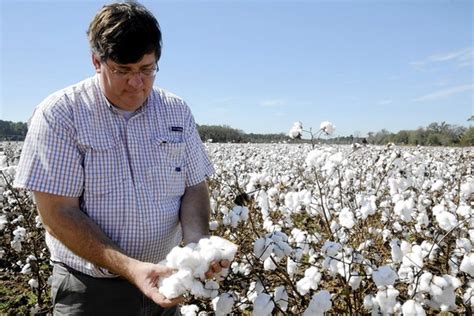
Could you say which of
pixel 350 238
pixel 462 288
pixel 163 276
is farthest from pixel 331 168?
pixel 163 276

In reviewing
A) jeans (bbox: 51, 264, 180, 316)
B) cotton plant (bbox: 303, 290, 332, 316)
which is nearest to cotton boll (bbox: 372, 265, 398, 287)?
cotton plant (bbox: 303, 290, 332, 316)

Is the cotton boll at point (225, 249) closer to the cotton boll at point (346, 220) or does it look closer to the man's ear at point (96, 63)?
the man's ear at point (96, 63)

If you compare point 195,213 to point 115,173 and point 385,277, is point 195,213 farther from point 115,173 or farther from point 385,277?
point 385,277

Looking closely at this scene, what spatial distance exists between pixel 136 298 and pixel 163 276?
692 millimetres

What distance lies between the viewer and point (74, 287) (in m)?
2.12

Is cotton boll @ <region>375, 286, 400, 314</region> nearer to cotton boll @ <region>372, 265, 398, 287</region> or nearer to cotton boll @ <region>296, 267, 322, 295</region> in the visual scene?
cotton boll @ <region>372, 265, 398, 287</region>

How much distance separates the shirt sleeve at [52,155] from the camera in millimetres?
1880

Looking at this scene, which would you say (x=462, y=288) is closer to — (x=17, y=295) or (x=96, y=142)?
(x=96, y=142)

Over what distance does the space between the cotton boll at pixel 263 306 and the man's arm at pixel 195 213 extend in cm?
38

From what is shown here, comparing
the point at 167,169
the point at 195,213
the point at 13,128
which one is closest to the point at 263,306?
the point at 195,213

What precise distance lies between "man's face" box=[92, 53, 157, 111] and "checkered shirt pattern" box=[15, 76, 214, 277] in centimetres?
9

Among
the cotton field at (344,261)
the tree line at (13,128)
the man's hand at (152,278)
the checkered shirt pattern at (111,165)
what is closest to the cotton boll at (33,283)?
the cotton field at (344,261)

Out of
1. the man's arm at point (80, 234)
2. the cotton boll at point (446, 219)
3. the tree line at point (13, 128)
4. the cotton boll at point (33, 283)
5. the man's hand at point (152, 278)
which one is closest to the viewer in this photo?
the man's hand at point (152, 278)

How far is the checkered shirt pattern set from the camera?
1.92m
